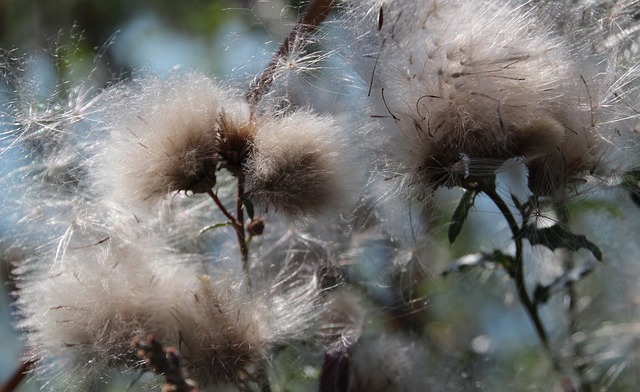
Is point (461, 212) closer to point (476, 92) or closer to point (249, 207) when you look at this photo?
point (476, 92)

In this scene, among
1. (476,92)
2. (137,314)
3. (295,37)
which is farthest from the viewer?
(295,37)

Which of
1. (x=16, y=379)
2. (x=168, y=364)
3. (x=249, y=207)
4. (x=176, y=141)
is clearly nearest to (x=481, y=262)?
(x=249, y=207)

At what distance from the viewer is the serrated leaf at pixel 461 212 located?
1535mm

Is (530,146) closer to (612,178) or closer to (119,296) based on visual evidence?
(612,178)

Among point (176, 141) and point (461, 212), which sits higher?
point (176, 141)

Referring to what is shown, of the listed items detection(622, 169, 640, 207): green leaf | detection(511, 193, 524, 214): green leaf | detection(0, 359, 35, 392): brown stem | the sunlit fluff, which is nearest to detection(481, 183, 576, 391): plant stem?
detection(511, 193, 524, 214): green leaf

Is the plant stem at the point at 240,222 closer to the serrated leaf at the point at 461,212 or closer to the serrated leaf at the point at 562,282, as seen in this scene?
the serrated leaf at the point at 461,212

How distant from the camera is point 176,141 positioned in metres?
1.47

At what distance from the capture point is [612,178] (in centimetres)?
150

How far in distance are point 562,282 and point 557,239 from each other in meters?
0.50

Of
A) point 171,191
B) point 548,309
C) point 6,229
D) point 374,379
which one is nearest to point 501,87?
point 171,191

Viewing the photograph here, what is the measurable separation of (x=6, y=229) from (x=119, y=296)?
0.44 meters

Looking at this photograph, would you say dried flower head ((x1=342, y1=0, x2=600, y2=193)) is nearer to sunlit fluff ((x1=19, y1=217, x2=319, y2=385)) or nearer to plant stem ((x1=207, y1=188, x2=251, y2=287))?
plant stem ((x1=207, y1=188, x2=251, y2=287))

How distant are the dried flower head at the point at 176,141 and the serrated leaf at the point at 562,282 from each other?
78 cm
